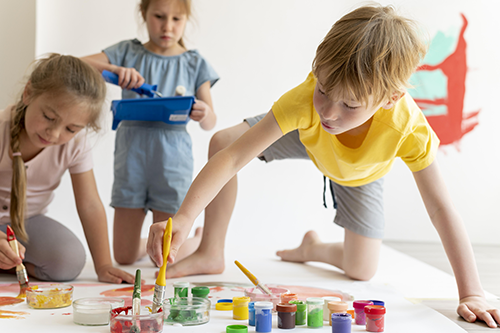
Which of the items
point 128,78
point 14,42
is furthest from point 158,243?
point 14,42

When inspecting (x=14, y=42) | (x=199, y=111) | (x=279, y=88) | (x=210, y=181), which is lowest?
(x=210, y=181)

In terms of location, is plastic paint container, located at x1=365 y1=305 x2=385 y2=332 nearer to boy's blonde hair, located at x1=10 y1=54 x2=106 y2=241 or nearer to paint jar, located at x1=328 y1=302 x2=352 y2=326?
paint jar, located at x1=328 y1=302 x2=352 y2=326

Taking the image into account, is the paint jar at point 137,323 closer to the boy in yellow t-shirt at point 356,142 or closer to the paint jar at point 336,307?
the boy in yellow t-shirt at point 356,142

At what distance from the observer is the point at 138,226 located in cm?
176

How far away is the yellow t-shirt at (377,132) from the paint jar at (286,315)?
389mm

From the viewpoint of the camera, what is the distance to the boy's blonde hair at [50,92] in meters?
1.28

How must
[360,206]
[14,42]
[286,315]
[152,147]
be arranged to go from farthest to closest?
[14,42]
[152,147]
[360,206]
[286,315]

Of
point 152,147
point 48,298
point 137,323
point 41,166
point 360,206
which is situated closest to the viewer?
point 137,323

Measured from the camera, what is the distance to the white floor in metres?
0.96

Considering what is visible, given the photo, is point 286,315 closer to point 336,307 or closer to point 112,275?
point 336,307

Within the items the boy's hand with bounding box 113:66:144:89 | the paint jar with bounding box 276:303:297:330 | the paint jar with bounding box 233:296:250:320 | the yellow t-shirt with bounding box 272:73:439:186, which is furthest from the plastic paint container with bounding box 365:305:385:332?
the boy's hand with bounding box 113:66:144:89

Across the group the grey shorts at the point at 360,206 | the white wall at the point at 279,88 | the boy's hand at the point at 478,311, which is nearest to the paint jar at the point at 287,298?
the boy's hand at the point at 478,311

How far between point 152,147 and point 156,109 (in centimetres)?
18

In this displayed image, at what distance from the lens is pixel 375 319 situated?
95 centimetres
